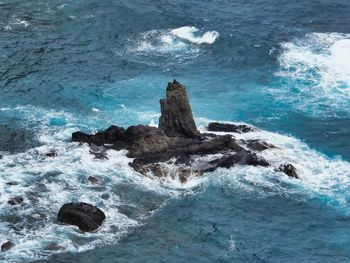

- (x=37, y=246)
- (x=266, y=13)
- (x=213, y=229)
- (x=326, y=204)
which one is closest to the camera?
(x=37, y=246)

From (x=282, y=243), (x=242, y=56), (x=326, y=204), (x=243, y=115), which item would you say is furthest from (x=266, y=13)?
(x=282, y=243)

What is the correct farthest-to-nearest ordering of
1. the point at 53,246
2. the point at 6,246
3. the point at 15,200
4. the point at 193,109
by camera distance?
the point at 193,109
the point at 15,200
the point at 53,246
the point at 6,246

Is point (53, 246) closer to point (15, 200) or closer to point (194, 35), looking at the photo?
point (15, 200)

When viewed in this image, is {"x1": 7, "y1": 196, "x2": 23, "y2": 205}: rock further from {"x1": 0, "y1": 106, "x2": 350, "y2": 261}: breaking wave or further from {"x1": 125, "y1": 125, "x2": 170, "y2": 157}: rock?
{"x1": 125, "y1": 125, "x2": 170, "y2": 157}: rock

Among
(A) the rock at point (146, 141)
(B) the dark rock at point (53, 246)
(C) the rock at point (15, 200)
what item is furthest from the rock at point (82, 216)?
(A) the rock at point (146, 141)

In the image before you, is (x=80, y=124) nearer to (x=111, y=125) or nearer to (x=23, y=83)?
(x=111, y=125)

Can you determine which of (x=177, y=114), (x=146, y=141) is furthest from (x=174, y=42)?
(x=146, y=141)

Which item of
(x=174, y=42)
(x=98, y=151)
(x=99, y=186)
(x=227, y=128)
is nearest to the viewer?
(x=99, y=186)

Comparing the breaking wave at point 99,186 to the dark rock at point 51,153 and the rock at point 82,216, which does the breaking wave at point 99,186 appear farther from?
the rock at point 82,216
